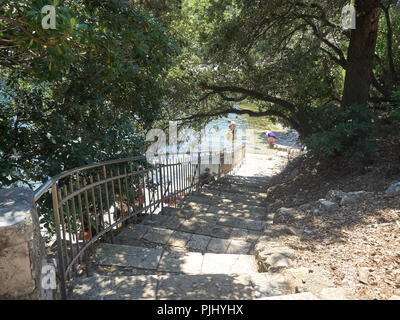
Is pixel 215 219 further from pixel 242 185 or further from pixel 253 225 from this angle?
pixel 242 185

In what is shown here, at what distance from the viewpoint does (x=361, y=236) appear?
3592 millimetres

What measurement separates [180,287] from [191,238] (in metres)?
1.96

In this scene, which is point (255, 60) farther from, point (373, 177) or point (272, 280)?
point (272, 280)

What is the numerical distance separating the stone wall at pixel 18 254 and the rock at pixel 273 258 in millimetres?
2001

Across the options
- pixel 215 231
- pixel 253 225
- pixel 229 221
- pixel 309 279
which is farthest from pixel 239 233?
pixel 309 279

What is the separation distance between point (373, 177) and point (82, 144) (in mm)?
5249

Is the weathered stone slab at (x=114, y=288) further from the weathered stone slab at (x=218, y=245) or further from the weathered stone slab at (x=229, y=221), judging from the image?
the weathered stone slab at (x=229, y=221)

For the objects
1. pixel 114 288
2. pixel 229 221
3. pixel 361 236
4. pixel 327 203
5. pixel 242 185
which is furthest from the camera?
pixel 242 185

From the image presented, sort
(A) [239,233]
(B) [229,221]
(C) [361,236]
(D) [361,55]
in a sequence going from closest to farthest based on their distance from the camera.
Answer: (C) [361,236], (A) [239,233], (B) [229,221], (D) [361,55]

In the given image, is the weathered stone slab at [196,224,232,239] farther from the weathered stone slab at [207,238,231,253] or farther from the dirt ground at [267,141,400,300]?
the dirt ground at [267,141,400,300]

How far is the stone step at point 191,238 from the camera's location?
4195mm

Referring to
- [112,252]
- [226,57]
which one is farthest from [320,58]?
[112,252]
